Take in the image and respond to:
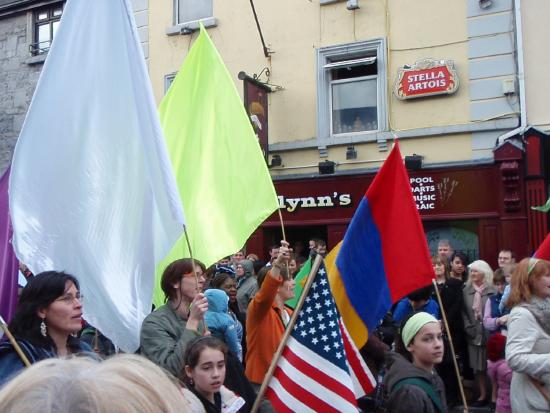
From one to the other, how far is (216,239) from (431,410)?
2.41 meters

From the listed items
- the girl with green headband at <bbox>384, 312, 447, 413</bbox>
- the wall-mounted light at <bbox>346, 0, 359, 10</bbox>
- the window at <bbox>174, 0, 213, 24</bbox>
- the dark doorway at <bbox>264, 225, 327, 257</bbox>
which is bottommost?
the girl with green headband at <bbox>384, 312, 447, 413</bbox>

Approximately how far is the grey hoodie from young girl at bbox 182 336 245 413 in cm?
82

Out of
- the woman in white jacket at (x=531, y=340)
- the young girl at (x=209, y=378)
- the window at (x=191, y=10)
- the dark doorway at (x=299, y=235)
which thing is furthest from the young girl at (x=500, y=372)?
the window at (x=191, y=10)

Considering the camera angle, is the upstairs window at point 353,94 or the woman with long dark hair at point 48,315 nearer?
the woman with long dark hair at point 48,315

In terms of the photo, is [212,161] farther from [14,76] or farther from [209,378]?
[14,76]

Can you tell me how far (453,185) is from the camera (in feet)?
36.6

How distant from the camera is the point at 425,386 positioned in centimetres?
358

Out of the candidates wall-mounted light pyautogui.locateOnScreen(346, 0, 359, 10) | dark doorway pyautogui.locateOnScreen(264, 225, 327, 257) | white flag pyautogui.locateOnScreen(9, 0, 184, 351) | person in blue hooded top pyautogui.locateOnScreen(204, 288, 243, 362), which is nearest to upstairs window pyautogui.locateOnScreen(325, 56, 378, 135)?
wall-mounted light pyautogui.locateOnScreen(346, 0, 359, 10)

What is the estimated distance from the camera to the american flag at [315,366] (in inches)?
138

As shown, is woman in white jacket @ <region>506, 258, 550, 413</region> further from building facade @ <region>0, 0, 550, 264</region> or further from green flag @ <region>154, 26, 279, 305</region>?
building facade @ <region>0, 0, 550, 264</region>

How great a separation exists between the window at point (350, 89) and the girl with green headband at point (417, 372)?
26.7ft

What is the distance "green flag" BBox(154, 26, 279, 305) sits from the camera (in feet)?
17.5

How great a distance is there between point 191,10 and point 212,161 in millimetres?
8869

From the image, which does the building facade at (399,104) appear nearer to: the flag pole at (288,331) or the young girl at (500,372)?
the young girl at (500,372)
